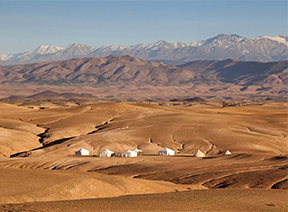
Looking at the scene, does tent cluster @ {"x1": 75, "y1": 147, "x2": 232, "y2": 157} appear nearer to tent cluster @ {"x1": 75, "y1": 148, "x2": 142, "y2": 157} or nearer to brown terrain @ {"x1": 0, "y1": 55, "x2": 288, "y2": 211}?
tent cluster @ {"x1": 75, "y1": 148, "x2": 142, "y2": 157}

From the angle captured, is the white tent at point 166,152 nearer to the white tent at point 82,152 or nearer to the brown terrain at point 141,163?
the brown terrain at point 141,163

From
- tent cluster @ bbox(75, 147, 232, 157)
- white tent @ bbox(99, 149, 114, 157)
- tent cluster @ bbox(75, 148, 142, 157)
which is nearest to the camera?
tent cluster @ bbox(75, 147, 232, 157)

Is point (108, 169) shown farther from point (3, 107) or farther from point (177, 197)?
point (3, 107)

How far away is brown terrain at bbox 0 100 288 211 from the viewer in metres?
36.1

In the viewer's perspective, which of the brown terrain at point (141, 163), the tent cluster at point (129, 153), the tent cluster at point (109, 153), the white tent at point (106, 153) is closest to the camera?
the brown terrain at point (141, 163)

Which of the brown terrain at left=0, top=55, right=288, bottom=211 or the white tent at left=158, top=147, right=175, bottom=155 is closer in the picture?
the brown terrain at left=0, top=55, right=288, bottom=211

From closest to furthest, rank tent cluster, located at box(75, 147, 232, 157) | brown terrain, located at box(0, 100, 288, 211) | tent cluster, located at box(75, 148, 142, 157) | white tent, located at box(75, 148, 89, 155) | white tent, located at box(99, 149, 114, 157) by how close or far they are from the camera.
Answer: brown terrain, located at box(0, 100, 288, 211), tent cluster, located at box(75, 147, 232, 157), tent cluster, located at box(75, 148, 142, 157), white tent, located at box(99, 149, 114, 157), white tent, located at box(75, 148, 89, 155)

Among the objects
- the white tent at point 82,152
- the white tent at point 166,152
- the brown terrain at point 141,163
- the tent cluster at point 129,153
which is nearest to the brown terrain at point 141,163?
the brown terrain at point 141,163

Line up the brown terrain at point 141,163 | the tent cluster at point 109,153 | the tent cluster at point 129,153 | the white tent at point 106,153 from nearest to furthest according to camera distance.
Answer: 1. the brown terrain at point 141,163
2. the tent cluster at point 129,153
3. the tent cluster at point 109,153
4. the white tent at point 106,153

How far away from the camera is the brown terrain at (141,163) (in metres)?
36.1

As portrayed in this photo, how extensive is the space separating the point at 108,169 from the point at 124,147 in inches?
841

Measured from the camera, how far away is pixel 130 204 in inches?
1355

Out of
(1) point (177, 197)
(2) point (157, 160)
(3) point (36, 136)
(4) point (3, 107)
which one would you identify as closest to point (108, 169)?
(2) point (157, 160)

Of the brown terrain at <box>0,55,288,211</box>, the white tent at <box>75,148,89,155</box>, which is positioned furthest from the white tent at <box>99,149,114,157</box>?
the white tent at <box>75,148,89,155</box>
